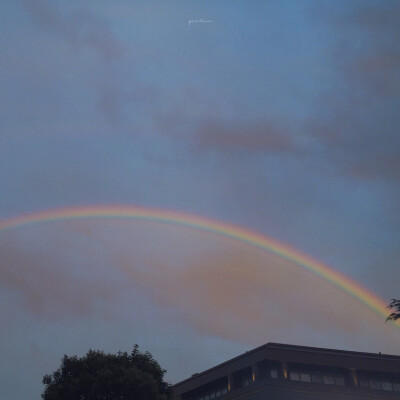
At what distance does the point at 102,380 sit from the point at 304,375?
33.2m

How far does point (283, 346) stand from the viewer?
2923 inches

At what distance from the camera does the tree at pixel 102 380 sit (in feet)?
161

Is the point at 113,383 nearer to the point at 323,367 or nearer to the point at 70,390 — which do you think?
the point at 70,390

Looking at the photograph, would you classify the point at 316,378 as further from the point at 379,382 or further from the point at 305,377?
the point at 379,382

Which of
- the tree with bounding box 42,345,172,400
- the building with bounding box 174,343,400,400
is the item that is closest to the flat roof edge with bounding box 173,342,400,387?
the building with bounding box 174,343,400,400

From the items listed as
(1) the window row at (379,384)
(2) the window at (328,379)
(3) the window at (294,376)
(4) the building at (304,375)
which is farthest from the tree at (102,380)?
(1) the window row at (379,384)

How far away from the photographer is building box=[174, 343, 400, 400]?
72125mm

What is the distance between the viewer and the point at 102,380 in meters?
49.2

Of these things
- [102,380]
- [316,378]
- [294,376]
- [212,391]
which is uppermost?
[212,391]

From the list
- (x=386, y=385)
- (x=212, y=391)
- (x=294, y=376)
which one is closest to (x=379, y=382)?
(x=386, y=385)

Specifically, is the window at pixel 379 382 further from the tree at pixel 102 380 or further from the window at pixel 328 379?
the tree at pixel 102 380

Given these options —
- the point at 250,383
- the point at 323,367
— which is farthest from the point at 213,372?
the point at 323,367

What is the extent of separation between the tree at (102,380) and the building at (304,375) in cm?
2322

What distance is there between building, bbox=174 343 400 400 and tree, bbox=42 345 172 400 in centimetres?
2322
